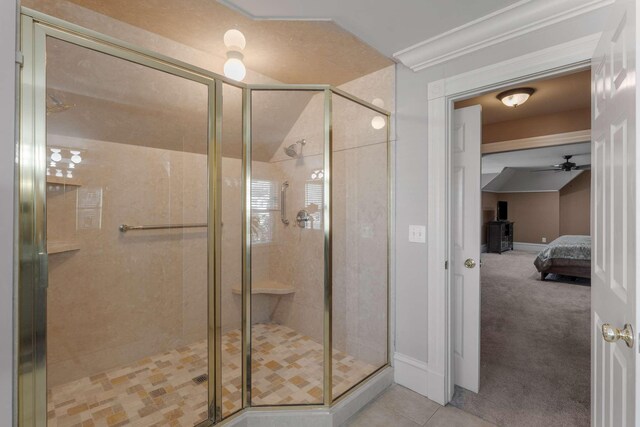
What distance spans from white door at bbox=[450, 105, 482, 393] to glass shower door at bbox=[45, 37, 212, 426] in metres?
1.76

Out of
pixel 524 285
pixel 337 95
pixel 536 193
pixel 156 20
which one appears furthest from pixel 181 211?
pixel 536 193

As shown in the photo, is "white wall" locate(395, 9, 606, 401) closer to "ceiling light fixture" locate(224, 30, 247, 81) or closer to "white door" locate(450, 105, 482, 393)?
"white door" locate(450, 105, 482, 393)

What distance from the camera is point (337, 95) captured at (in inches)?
76.9

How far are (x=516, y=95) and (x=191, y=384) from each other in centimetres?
360

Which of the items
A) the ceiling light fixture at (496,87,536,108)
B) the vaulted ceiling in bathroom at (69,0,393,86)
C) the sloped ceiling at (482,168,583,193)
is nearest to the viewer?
the vaulted ceiling in bathroom at (69,0,393,86)

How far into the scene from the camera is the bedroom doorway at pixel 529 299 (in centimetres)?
206

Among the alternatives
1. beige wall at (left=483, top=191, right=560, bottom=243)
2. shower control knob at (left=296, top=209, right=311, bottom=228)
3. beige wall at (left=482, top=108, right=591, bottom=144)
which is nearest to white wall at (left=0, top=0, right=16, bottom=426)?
shower control knob at (left=296, top=209, right=311, bottom=228)

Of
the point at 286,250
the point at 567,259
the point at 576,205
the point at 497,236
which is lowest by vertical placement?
the point at 567,259

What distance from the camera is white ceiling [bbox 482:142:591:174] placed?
5391 millimetres

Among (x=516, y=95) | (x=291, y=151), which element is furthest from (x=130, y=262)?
(x=516, y=95)

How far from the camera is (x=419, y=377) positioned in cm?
214

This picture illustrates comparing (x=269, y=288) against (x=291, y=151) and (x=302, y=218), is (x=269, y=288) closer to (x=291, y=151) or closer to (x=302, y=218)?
(x=302, y=218)

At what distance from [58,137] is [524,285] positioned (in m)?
6.33

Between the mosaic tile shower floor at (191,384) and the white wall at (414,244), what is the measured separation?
0.34 m
